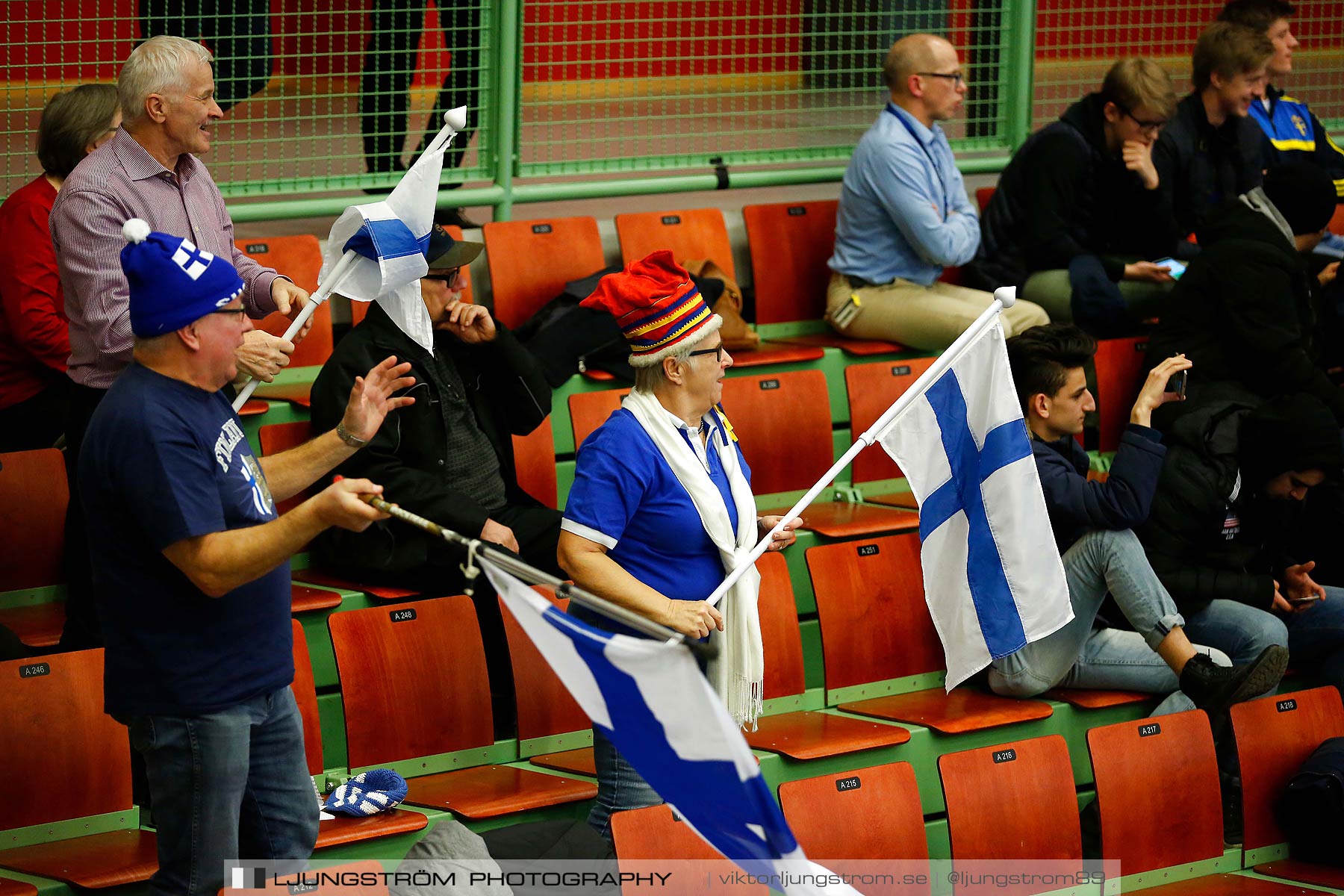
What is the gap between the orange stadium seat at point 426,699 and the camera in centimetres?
404

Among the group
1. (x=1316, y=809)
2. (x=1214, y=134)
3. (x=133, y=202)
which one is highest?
(x=1214, y=134)

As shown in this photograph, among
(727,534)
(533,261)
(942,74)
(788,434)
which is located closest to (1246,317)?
(942,74)

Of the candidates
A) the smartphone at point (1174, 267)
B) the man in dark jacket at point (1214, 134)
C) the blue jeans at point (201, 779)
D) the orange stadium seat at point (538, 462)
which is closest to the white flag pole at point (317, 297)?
the blue jeans at point (201, 779)

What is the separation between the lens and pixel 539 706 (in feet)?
14.1

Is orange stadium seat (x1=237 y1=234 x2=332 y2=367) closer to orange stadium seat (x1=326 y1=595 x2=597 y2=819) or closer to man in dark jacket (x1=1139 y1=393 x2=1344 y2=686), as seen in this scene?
orange stadium seat (x1=326 y1=595 x2=597 y2=819)

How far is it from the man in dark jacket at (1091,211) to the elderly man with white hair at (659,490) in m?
2.84

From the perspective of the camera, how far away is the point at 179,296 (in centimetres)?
283

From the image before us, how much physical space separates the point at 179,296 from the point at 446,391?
1.70m

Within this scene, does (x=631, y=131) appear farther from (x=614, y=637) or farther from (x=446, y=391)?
(x=614, y=637)

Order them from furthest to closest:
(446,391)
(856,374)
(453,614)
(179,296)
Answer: (856,374)
(446,391)
(453,614)
(179,296)

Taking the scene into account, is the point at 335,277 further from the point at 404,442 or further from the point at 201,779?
the point at 201,779

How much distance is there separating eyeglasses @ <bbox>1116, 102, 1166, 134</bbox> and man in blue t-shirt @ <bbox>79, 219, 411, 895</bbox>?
408 cm

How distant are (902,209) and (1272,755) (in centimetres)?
221

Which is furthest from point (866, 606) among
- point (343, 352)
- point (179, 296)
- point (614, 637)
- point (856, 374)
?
point (179, 296)
